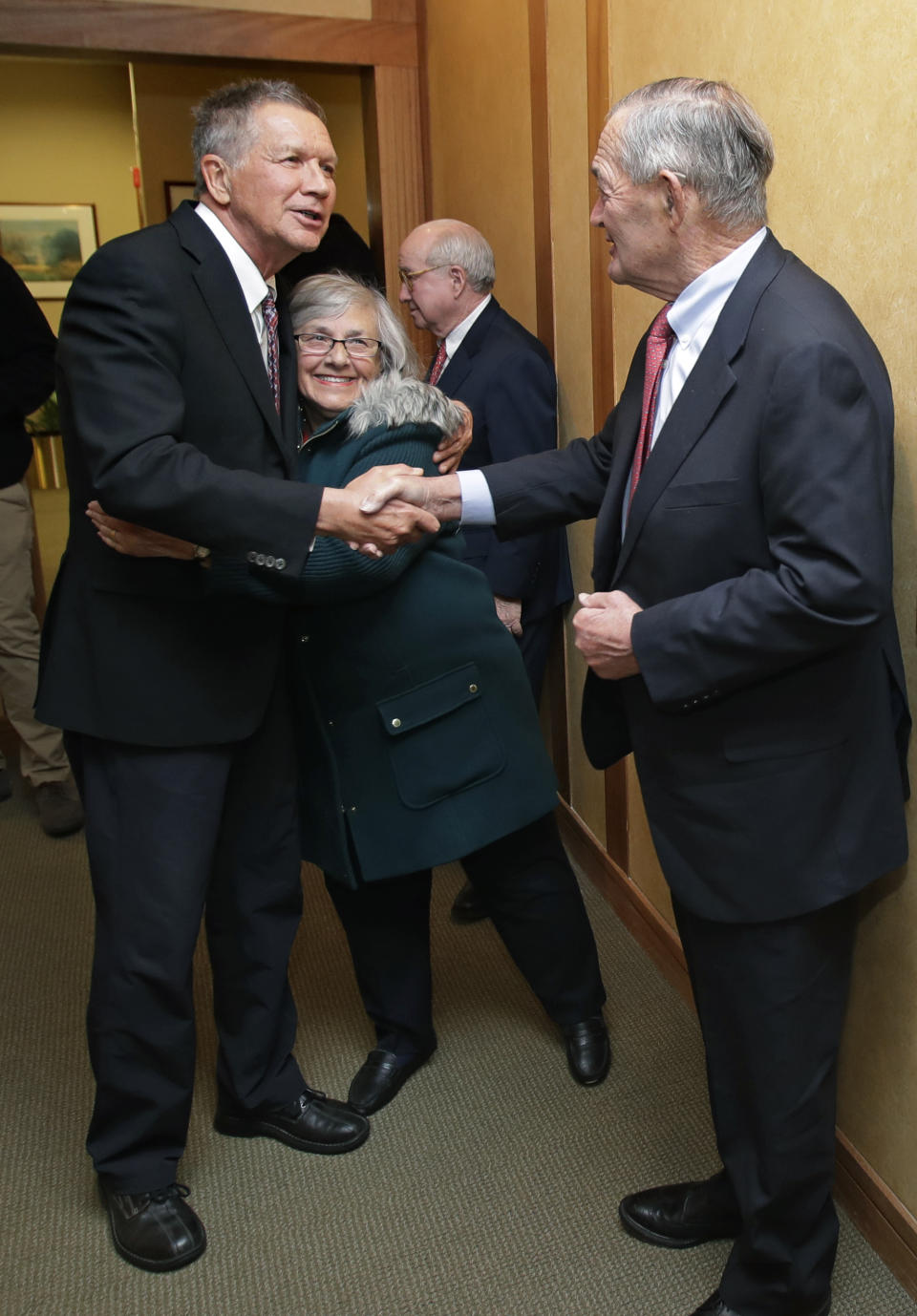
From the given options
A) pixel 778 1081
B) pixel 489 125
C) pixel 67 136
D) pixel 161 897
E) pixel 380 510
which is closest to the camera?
pixel 778 1081

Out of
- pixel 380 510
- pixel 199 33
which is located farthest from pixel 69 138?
pixel 380 510

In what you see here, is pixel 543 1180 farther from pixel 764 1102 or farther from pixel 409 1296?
pixel 764 1102

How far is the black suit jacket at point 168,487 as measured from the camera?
63.1 inches

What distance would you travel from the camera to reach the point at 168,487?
1.58m

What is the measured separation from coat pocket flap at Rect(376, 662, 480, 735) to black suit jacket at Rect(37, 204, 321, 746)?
245 millimetres

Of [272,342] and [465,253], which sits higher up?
[465,253]

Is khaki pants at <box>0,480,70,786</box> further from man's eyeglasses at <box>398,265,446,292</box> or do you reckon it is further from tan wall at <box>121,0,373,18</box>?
tan wall at <box>121,0,373,18</box>

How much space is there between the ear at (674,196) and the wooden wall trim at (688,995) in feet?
5.06

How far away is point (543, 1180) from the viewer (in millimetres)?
2049

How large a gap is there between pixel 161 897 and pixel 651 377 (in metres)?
1.14

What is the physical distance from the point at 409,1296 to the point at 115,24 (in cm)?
378

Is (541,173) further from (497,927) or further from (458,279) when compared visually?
(497,927)

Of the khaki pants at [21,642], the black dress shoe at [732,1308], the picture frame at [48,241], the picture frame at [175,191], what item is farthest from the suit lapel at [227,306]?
the picture frame at [48,241]

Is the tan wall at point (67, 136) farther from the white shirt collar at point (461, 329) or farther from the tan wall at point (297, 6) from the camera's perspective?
the white shirt collar at point (461, 329)
